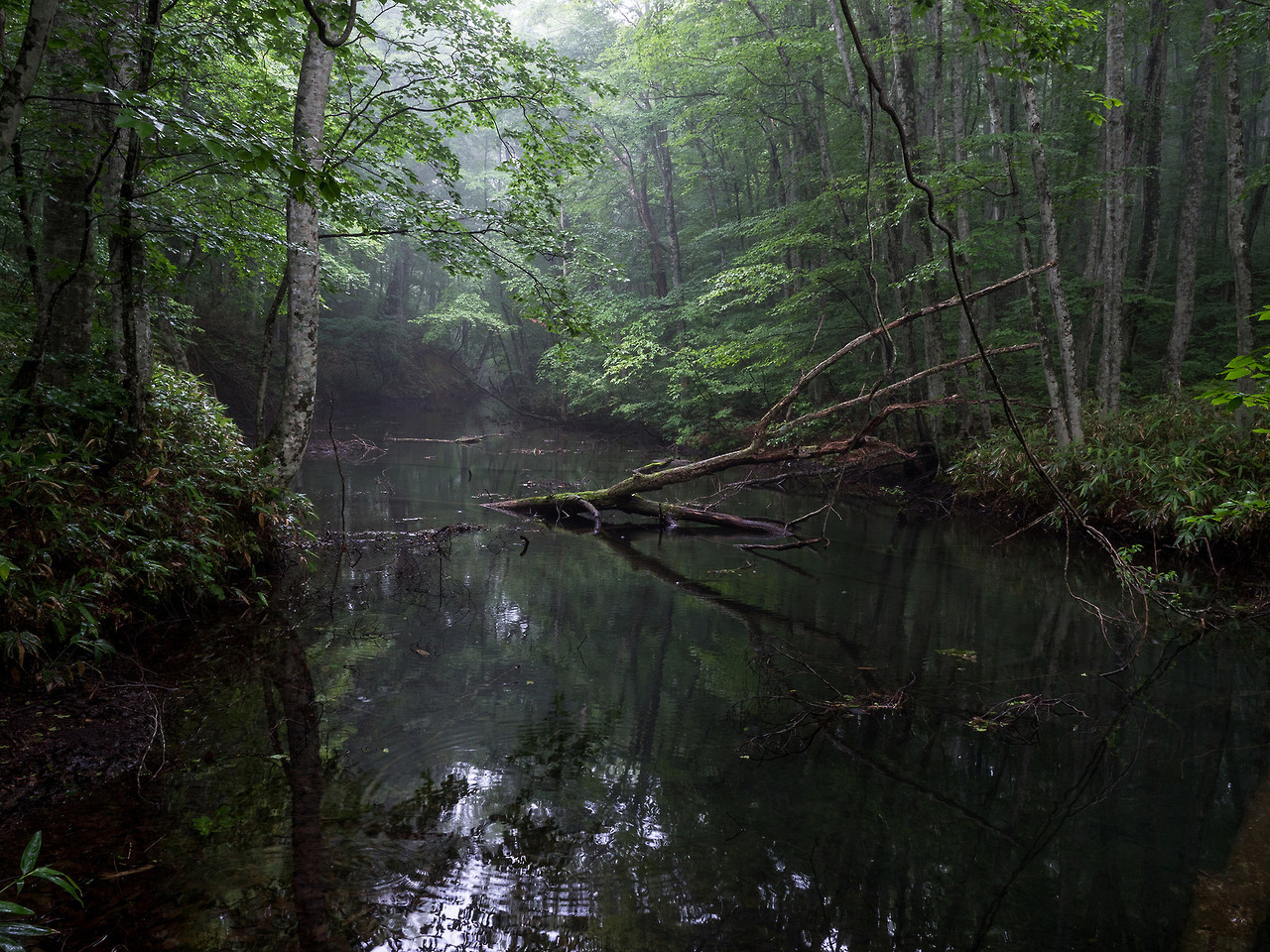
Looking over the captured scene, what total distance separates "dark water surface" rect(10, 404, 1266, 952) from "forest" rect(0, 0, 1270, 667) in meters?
1.39

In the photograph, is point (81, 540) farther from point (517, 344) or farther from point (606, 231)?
point (517, 344)

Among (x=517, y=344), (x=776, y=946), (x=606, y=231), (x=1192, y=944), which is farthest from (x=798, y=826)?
(x=517, y=344)

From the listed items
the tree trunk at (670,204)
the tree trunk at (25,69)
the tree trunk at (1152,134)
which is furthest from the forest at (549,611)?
the tree trunk at (670,204)

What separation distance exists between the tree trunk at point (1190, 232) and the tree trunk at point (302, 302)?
12.8m

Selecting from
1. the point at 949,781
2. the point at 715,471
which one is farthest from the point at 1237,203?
the point at 949,781

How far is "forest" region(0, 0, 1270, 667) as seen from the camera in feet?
13.3

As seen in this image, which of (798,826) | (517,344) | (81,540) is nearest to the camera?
(798,826)

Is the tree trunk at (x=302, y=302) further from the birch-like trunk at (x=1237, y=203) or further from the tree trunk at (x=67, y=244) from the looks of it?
the birch-like trunk at (x=1237, y=203)

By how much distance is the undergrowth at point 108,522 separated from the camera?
3658 millimetres

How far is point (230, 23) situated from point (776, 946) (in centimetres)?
725

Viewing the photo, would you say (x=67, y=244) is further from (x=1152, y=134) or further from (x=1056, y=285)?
(x=1152, y=134)

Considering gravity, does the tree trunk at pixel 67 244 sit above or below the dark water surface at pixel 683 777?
above

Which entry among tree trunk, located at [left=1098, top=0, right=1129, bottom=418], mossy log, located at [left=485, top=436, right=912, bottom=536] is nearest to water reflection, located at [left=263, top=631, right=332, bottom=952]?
mossy log, located at [left=485, top=436, right=912, bottom=536]

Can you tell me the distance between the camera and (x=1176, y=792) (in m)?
3.41
